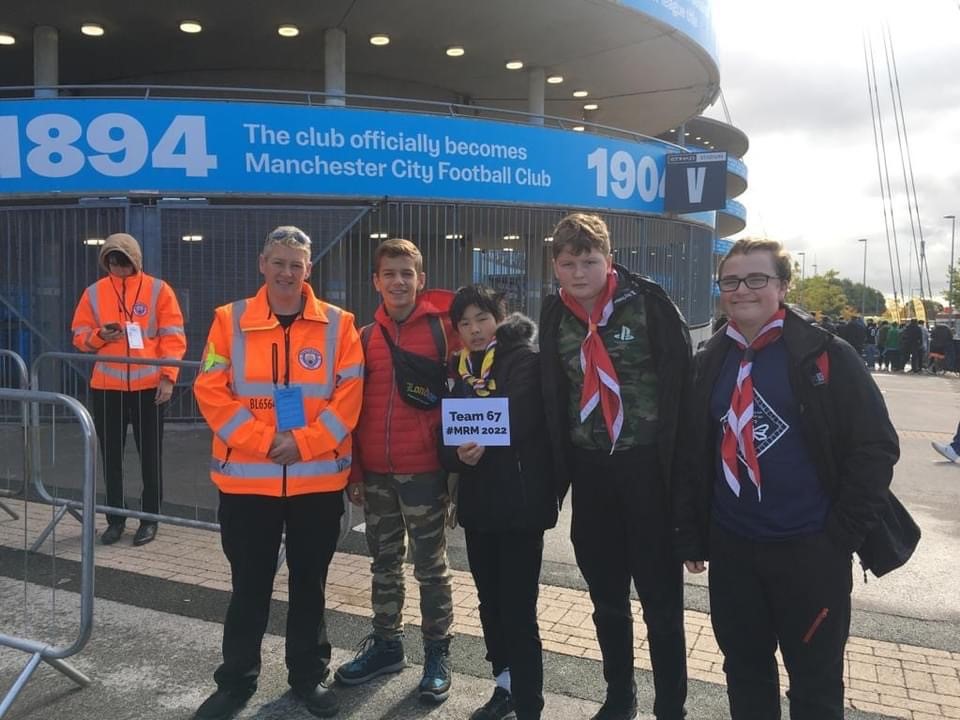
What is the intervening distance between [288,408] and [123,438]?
2956 millimetres

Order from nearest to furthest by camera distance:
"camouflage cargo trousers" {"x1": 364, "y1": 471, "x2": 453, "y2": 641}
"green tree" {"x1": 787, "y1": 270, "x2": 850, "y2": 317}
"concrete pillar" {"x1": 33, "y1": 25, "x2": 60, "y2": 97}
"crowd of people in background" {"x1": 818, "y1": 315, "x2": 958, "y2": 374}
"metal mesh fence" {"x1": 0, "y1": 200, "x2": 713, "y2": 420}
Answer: "camouflage cargo trousers" {"x1": 364, "y1": 471, "x2": 453, "y2": 641} < "metal mesh fence" {"x1": 0, "y1": 200, "x2": 713, "y2": 420} < "concrete pillar" {"x1": 33, "y1": 25, "x2": 60, "y2": 97} < "crowd of people in background" {"x1": 818, "y1": 315, "x2": 958, "y2": 374} < "green tree" {"x1": 787, "y1": 270, "x2": 850, "y2": 317}

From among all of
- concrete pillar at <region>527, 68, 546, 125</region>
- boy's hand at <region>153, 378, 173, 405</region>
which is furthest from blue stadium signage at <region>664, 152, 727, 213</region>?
boy's hand at <region>153, 378, 173, 405</region>

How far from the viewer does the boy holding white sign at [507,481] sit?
2994 mm

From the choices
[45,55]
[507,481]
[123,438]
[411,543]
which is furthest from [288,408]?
[45,55]

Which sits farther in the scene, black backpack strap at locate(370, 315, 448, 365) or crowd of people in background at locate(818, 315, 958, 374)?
crowd of people in background at locate(818, 315, 958, 374)

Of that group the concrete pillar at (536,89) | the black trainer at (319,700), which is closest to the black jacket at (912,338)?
the concrete pillar at (536,89)

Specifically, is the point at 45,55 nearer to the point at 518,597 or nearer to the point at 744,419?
the point at 518,597

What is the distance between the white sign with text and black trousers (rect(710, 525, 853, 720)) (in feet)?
2.86

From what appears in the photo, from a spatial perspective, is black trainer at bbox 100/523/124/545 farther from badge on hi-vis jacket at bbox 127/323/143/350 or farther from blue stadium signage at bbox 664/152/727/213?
blue stadium signage at bbox 664/152/727/213

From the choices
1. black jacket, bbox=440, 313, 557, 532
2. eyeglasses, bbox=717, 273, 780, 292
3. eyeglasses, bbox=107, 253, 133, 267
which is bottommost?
black jacket, bbox=440, 313, 557, 532

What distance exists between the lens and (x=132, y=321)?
5523 millimetres

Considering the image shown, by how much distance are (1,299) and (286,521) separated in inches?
344

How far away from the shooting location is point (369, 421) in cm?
339

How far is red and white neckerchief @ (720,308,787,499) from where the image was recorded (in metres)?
2.51
